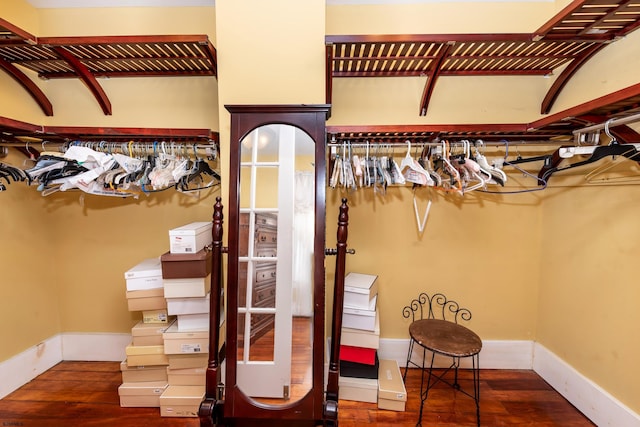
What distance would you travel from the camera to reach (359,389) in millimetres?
1661

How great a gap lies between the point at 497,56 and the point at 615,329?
5.45 ft

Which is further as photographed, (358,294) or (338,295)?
(358,294)

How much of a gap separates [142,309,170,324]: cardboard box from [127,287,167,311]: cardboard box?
49 millimetres

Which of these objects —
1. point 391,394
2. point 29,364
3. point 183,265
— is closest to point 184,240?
point 183,265

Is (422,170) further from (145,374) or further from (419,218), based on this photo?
(145,374)

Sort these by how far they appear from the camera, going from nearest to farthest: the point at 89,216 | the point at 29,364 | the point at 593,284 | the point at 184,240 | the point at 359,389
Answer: the point at 184,240 < the point at 593,284 < the point at 359,389 < the point at 29,364 < the point at 89,216

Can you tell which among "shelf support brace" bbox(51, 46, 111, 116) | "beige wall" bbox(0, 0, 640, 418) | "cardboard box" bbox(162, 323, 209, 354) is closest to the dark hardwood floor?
"beige wall" bbox(0, 0, 640, 418)

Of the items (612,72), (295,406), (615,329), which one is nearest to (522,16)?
(612,72)

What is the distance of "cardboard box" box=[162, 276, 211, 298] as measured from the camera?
148 centimetres

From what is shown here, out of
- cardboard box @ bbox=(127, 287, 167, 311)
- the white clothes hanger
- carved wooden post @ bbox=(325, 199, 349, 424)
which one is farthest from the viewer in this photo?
the white clothes hanger

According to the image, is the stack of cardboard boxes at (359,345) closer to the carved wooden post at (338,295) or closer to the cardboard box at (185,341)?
the carved wooden post at (338,295)

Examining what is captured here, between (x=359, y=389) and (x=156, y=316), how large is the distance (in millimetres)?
1364

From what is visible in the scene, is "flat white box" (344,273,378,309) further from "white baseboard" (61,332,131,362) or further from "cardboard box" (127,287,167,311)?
"white baseboard" (61,332,131,362)

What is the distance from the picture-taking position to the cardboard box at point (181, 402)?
1558mm
